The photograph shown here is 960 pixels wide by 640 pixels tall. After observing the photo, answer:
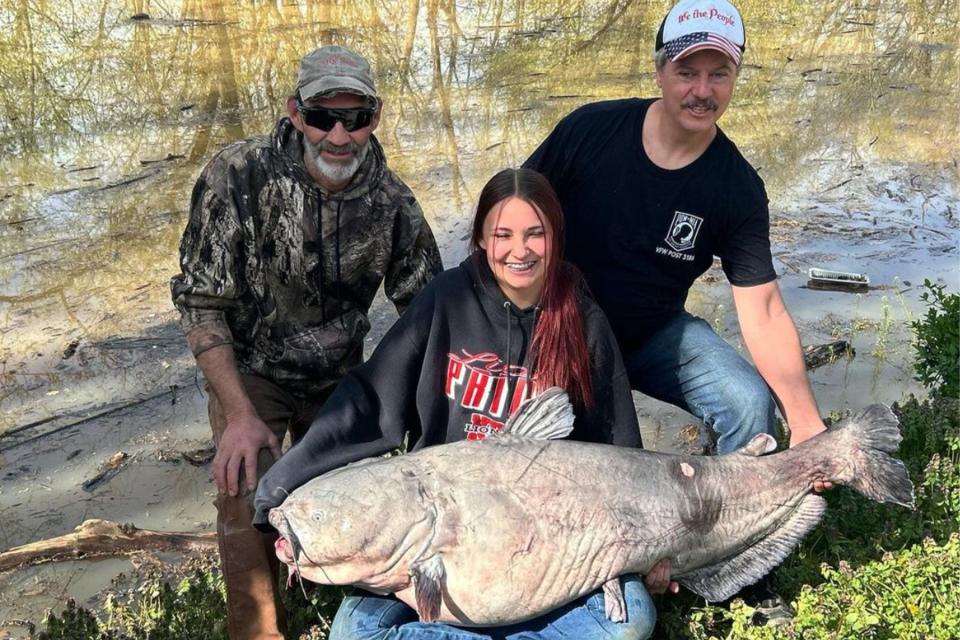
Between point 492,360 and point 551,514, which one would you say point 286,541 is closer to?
point 551,514

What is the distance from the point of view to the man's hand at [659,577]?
129 inches

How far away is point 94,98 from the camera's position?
10.1 metres

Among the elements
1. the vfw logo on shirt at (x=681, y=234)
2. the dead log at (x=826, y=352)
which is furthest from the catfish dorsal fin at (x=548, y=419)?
the dead log at (x=826, y=352)

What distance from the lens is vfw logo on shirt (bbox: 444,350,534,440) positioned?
3.46 meters

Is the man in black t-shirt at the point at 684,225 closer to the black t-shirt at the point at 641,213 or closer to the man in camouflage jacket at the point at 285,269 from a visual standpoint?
the black t-shirt at the point at 641,213

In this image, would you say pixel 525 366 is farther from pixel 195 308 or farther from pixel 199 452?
pixel 199 452

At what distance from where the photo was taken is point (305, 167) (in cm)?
402

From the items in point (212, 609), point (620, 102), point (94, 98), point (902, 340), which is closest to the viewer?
point (212, 609)

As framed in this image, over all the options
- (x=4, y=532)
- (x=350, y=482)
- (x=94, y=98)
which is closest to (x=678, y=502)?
(x=350, y=482)

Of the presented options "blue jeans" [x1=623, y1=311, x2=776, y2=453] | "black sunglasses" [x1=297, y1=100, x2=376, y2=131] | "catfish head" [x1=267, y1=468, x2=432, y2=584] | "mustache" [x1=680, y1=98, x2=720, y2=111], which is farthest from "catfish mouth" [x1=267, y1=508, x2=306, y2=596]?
"mustache" [x1=680, y1=98, x2=720, y2=111]

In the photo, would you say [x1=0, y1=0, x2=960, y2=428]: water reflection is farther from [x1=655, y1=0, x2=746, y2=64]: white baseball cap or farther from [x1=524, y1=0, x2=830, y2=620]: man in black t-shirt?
[x1=655, y1=0, x2=746, y2=64]: white baseball cap

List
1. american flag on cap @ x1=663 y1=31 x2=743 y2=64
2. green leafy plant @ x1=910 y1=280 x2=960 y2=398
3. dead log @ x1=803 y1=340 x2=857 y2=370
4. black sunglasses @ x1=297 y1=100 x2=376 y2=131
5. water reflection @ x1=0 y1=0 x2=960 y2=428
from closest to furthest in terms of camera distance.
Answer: american flag on cap @ x1=663 y1=31 x2=743 y2=64 < black sunglasses @ x1=297 y1=100 x2=376 y2=131 < green leafy plant @ x1=910 y1=280 x2=960 y2=398 < dead log @ x1=803 y1=340 x2=857 y2=370 < water reflection @ x1=0 y1=0 x2=960 y2=428

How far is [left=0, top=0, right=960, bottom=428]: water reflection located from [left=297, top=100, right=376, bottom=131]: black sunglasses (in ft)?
8.81

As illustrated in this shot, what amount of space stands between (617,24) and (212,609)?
37.6 ft
